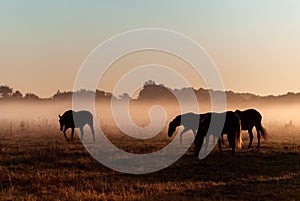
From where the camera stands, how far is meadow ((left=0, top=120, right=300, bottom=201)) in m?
10.4

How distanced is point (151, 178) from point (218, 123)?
289 inches

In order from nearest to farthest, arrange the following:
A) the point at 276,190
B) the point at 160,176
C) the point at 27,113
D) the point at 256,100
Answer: the point at 276,190, the point at 160,176, the point at 27,113, the point at 256,100

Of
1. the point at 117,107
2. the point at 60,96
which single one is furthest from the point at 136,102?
the point at 60,96

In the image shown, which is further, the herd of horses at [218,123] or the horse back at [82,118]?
the horse back at [82,118]

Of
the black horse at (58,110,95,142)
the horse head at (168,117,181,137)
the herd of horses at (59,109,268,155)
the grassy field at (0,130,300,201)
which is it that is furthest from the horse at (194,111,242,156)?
the black horse at (58,110,95,142)

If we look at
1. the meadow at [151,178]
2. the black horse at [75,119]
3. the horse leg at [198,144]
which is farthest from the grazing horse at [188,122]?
the meadow at [151,178]

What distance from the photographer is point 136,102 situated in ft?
240

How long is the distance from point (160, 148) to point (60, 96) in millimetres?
70071

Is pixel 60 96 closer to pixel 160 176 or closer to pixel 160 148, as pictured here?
pixel 160 148

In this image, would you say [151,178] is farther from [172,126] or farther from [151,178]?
[172,126]

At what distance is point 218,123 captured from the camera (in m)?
Answer: 19.3

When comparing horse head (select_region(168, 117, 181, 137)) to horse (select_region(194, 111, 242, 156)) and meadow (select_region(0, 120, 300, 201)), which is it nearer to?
horse (select_region(194, 111, 242, 156))

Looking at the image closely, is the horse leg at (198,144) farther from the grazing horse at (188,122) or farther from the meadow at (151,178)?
the grazing horse at (188,122)

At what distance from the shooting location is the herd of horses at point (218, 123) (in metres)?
Answer: 18.8
